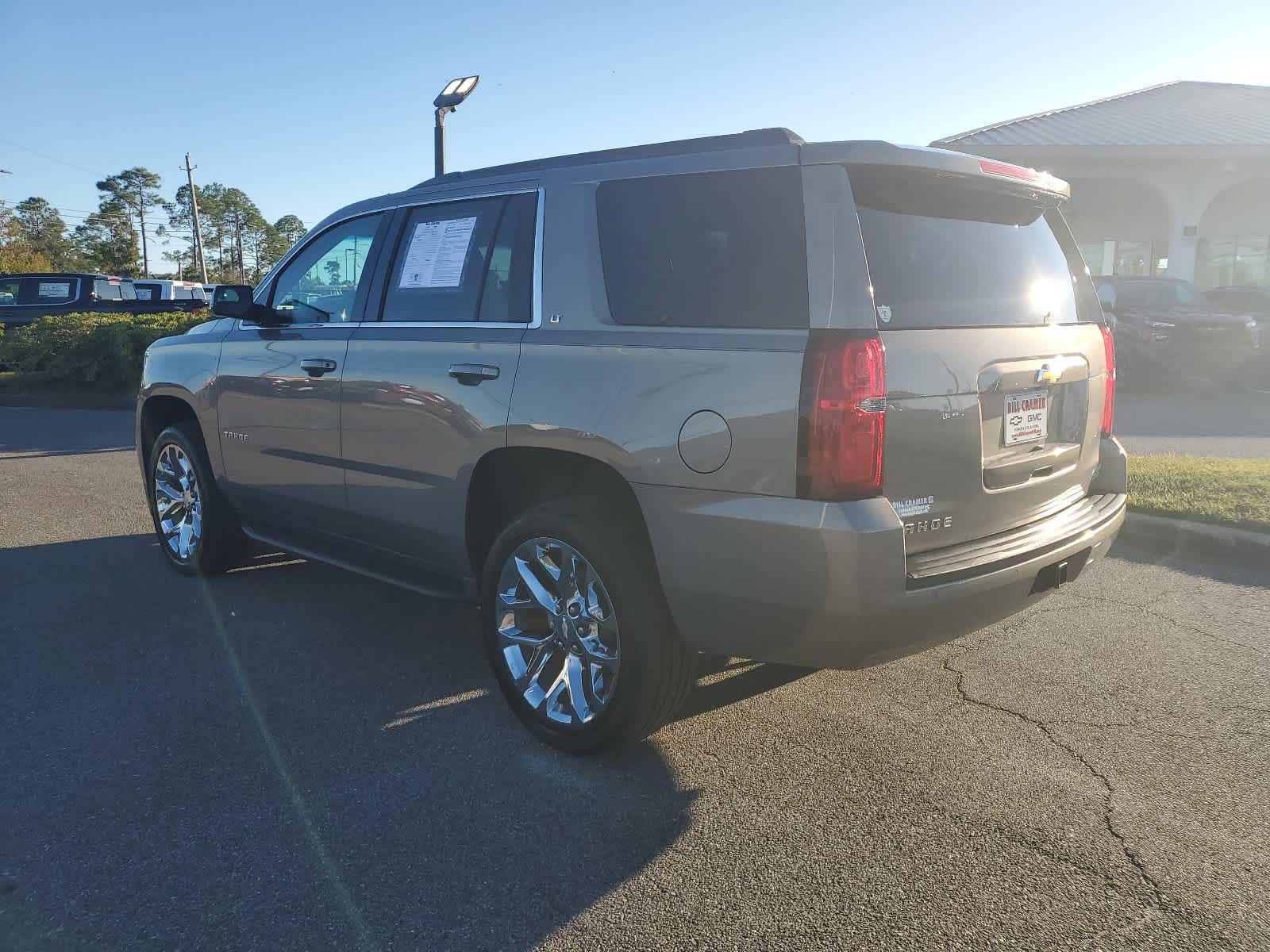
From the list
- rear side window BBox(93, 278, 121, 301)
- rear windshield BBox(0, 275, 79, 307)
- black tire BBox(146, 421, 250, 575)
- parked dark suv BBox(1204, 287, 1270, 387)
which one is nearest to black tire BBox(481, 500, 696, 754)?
black tire BBox(146, 421, 250, 575)

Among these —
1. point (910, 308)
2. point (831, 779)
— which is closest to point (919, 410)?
point (910, 308)

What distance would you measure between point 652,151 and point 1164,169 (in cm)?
2251

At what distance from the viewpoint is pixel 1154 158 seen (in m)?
21.3

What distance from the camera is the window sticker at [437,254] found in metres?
4.04

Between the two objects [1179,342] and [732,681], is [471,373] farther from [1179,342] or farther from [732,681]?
[1179,342]

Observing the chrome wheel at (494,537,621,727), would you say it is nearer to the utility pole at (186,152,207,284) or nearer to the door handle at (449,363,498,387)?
the door handle at (449,363,498,387)

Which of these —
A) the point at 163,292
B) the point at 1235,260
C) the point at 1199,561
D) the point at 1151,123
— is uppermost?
the point at 1151,123

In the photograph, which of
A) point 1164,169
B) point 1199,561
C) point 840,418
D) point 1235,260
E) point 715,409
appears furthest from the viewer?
point 1235,260

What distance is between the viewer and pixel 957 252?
323 centimetres

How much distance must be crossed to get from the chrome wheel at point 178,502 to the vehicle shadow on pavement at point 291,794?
73cm

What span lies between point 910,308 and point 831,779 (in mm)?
1517

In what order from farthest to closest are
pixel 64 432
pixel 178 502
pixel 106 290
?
pixel 106 290, pixel 64 432, pixel 178 502

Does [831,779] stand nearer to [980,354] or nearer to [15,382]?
[980,354]

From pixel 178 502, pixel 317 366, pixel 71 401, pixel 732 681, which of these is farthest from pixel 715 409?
pixel 71 401
